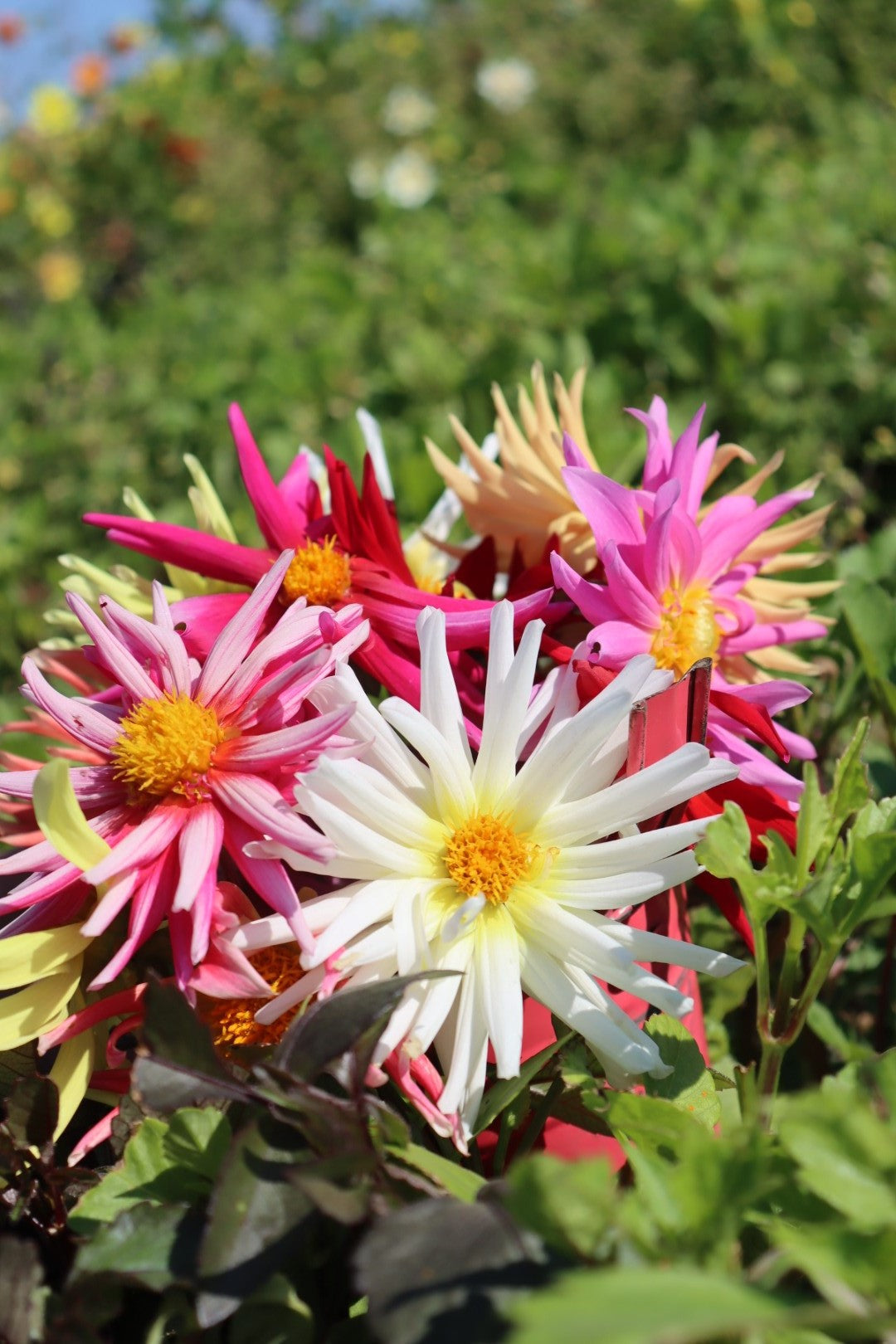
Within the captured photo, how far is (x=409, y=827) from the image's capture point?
2.08 feet

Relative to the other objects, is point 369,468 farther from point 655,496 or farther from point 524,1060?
point 524,1060

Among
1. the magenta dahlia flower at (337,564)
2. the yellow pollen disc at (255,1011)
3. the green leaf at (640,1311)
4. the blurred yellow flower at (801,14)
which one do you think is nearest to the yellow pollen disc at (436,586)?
the magenta dahlia flower at (337,564)

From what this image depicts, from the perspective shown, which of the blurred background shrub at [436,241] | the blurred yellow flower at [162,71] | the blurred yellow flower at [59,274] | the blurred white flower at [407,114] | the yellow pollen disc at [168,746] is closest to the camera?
the yellow pollen disc at [168,746]

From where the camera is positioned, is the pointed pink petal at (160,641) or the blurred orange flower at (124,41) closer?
the pointed pink petal at (160,641)

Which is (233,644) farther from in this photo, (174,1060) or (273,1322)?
(273,1322)

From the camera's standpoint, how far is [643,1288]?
344 mm

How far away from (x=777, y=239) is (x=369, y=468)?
1958mm

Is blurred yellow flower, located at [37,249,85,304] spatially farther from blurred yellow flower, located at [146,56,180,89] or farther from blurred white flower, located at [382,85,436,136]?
blurred white flower, located at [382,85,436,136]

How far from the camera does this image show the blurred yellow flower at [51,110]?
16.0ft

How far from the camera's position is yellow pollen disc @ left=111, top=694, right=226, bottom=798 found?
628mm

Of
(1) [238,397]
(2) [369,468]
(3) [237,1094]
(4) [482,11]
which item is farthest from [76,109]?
(3) [237,1094]

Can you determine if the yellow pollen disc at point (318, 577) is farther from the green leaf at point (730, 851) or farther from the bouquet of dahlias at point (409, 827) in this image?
the green leaf at point (730, 851)

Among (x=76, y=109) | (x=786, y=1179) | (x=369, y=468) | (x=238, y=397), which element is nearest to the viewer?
(x=786, y=1179)

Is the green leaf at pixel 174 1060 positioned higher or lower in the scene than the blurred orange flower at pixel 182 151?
lower
